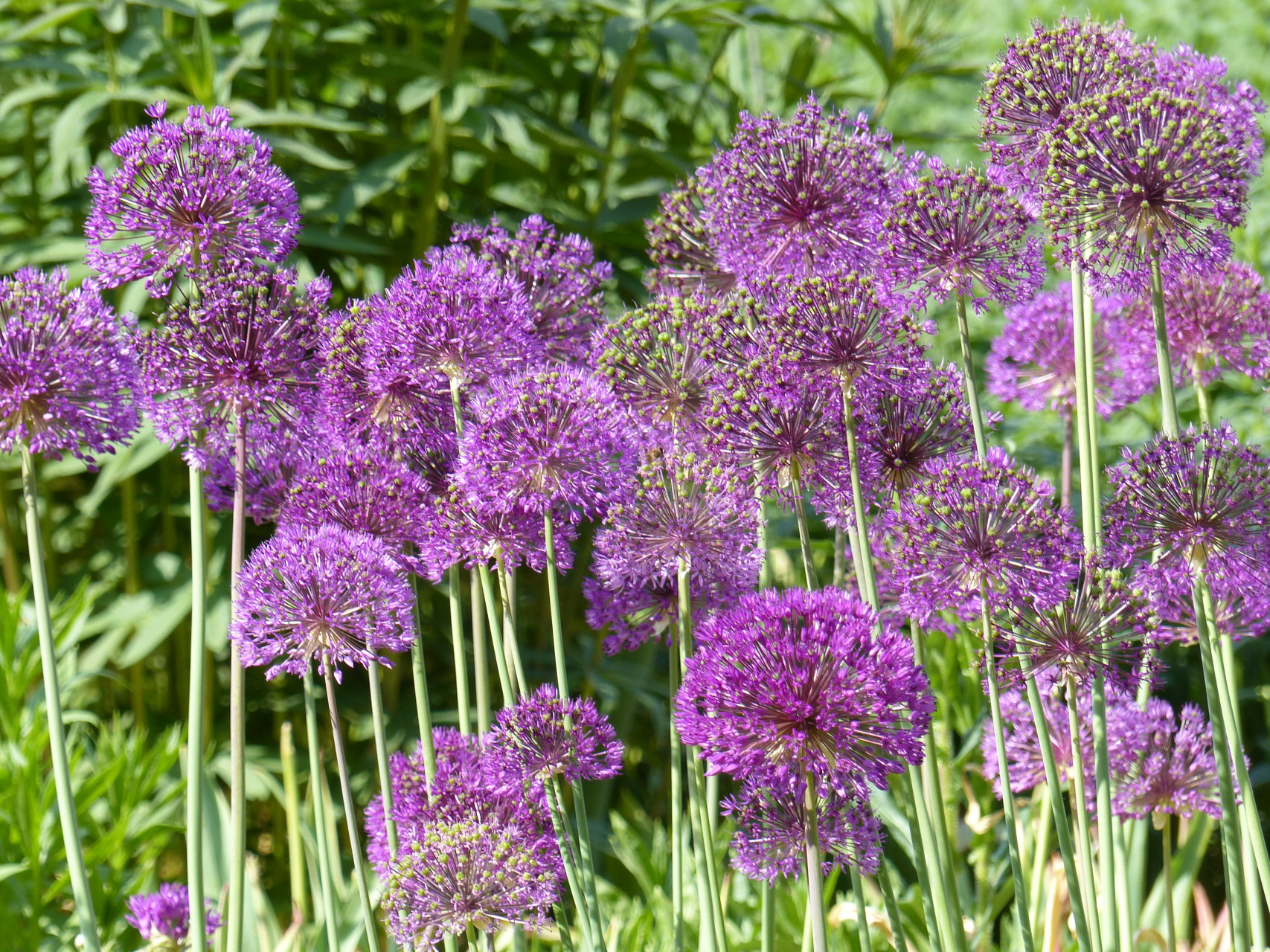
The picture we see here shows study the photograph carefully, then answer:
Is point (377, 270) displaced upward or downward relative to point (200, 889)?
upward

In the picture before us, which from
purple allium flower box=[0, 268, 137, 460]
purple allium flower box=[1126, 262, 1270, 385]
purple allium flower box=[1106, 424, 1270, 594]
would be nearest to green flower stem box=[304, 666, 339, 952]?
purple allium flower box=[0, 268, 137, 460]

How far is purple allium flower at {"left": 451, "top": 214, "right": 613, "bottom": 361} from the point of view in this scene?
192cm

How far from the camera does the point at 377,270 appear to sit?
4.08 metres

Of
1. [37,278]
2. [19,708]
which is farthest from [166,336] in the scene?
[19,708]

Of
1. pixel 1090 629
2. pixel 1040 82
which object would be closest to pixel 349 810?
pixel 1090 629

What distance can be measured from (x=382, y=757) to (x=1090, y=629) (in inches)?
37.5

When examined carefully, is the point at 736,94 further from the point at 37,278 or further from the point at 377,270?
the point at 37,278

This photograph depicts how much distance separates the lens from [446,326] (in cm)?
162

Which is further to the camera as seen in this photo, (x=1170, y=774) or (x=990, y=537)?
(x=1170, y=774)

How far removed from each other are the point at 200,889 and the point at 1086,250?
4.77 ft

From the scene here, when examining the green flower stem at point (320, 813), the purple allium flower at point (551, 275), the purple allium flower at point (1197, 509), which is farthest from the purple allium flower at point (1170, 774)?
the green flower stem at point (320, 813)

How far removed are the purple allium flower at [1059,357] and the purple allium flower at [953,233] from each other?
2.00ft

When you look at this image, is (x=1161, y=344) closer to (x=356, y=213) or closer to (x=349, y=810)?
(x=349, y=810)

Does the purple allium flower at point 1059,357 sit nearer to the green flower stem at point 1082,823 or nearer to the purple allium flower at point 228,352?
the green flower stem at point 1082,823
